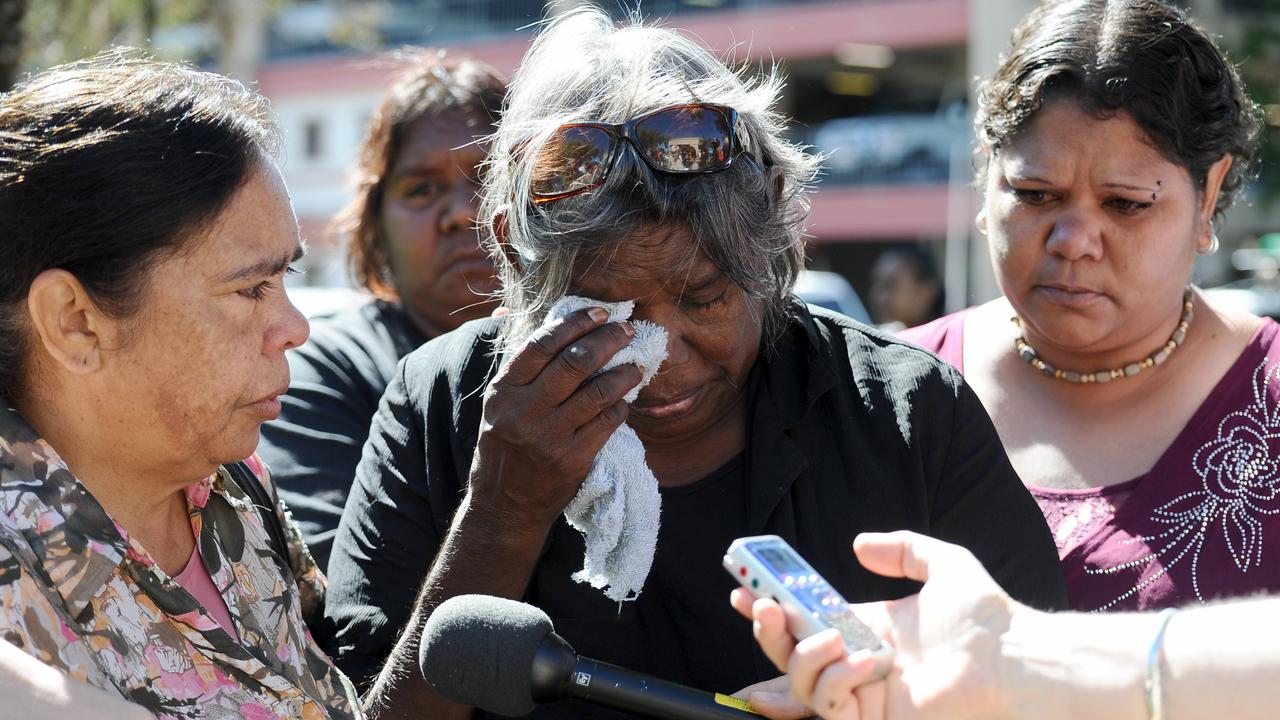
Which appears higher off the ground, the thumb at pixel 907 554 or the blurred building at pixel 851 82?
the thumb at pixel 907 554

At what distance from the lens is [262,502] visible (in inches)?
107

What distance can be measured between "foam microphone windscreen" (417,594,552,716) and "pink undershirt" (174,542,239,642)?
1.77 feet

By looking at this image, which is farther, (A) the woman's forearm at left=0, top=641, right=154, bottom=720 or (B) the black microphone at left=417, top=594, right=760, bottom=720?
(B) the black microphone at left=417, top=594, right=760, bottom=720

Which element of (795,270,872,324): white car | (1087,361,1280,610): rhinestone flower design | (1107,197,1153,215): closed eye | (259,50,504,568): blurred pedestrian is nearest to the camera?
(1087,361,1280,610): rhinestone flower design

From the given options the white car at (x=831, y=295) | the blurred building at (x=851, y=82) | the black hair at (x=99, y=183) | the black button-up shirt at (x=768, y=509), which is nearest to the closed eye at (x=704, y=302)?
the black button-up shirt at (x=768, y=509)

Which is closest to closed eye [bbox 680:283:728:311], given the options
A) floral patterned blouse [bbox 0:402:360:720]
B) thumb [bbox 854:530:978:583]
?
thumb [bbox 854:530:978:583]

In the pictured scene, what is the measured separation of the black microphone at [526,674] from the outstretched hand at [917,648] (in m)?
0.17

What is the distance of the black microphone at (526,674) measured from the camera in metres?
1.92

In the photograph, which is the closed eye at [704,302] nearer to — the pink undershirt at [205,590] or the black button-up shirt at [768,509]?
the black button-up shirt at [768,509]

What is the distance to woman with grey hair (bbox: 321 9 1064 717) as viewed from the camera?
96.2 inches

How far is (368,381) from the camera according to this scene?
12.2 ft

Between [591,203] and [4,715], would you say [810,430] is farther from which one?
[4,715]

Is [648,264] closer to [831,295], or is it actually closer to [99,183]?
[99,183]

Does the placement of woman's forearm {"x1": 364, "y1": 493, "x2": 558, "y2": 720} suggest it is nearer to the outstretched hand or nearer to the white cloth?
the white cloth
